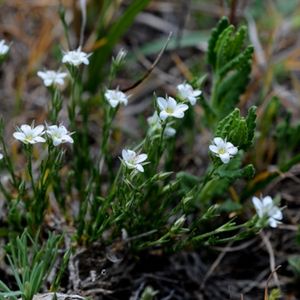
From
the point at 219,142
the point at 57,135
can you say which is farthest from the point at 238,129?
the point at 57,135

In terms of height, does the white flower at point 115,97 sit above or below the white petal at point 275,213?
above

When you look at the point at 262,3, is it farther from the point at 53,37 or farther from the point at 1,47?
the point at 1,47

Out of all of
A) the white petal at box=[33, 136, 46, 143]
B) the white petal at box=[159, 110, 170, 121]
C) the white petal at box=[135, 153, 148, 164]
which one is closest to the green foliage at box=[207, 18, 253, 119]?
the white petal at box=[159, 110, 170, 121]

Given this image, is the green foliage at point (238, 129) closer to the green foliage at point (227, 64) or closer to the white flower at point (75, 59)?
the green foliage at point (227, 64)

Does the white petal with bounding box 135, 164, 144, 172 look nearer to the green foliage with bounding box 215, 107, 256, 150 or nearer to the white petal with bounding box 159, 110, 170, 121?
the white petal with bounding box 159, 110, 170, 121

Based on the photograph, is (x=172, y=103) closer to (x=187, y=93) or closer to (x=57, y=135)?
(x=187, y=93)

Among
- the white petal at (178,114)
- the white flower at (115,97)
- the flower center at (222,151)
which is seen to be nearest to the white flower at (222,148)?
the flower center at (222,151)
